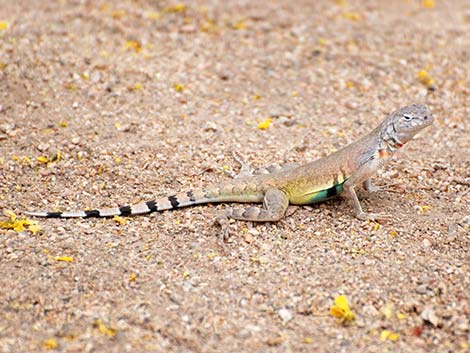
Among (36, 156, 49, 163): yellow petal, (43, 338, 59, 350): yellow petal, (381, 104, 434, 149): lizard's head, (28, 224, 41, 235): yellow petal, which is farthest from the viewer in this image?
(36, 156, 49, 163): yellow petal

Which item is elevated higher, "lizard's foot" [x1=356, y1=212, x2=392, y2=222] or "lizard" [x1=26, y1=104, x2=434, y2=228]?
"lizard" [x1=26, y1=104, x2=434, y2=228]

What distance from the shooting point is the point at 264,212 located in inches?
241

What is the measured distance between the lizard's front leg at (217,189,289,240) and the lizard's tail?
0.33 meters

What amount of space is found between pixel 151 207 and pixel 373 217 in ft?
6.71

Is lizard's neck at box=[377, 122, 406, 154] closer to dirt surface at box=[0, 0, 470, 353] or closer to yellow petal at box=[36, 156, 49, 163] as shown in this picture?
dirt surface at box=[0, 0, 470, 353]

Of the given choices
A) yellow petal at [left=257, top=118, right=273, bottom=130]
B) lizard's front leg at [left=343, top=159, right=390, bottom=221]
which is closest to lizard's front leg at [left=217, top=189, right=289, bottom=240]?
lizard's front leg at [left=343, top=159, right=390, bottom=221]

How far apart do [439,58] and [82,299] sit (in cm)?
628

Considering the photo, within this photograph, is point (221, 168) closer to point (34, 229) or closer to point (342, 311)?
point (34, 229)

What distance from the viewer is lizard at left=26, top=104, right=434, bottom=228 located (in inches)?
241

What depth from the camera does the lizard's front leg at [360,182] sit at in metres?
6.15

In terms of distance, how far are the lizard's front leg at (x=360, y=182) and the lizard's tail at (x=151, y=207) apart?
1213mm

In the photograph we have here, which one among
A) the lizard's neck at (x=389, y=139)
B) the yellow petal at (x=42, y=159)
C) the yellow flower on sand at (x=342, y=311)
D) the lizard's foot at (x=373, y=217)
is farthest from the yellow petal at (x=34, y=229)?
A: the lizard's neck at (x=389, y=139)

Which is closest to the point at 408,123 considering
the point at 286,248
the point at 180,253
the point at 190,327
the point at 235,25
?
the point at 286,248

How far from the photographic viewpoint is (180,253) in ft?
18.9
